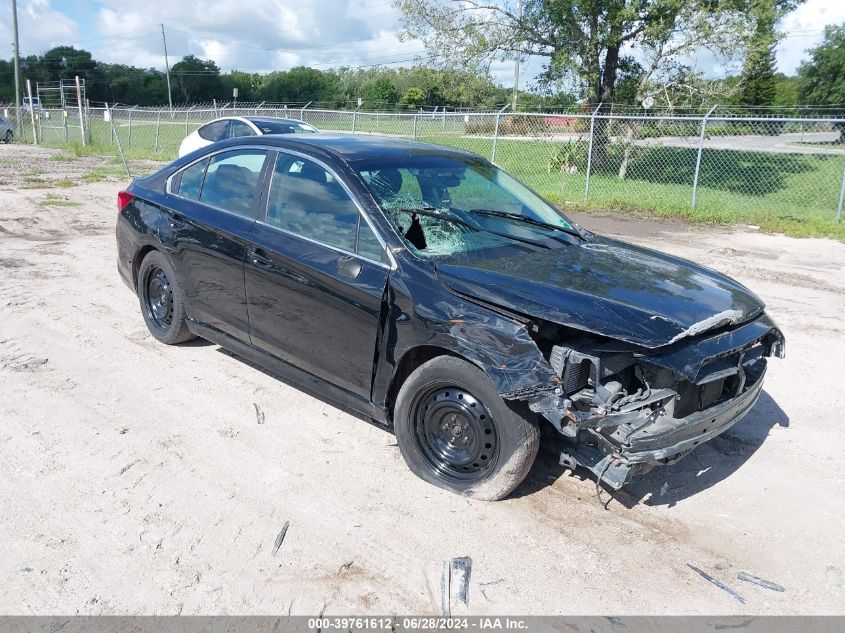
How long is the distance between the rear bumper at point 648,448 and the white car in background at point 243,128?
9141 millimetres

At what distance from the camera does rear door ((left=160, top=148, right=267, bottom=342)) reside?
464cm

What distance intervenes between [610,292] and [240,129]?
10.7 m

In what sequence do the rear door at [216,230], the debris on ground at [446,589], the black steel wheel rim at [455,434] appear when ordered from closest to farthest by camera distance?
the debris on ground at [446,589], the black steel wheel rim at [455,434], the rear door at [216,230]

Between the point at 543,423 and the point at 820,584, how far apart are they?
1.38 metres

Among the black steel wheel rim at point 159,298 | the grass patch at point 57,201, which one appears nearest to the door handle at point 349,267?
the black steel wheel rim at point 159,298

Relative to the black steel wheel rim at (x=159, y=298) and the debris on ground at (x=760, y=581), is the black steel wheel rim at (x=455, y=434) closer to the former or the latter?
the debris on ground at (x=760, y=581)

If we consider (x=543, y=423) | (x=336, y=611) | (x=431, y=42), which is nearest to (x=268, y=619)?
(x=336, y=611)

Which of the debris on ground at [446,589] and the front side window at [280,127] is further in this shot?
the front side window at [280,127]

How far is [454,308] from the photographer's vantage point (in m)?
3.51

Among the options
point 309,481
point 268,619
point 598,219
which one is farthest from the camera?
point 598,219

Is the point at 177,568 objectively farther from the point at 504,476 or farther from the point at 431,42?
the point at 431,42

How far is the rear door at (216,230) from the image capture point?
15.2ft

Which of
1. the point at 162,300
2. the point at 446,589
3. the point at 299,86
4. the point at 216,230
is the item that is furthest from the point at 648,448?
the point at 299,86

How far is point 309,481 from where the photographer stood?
386cm
